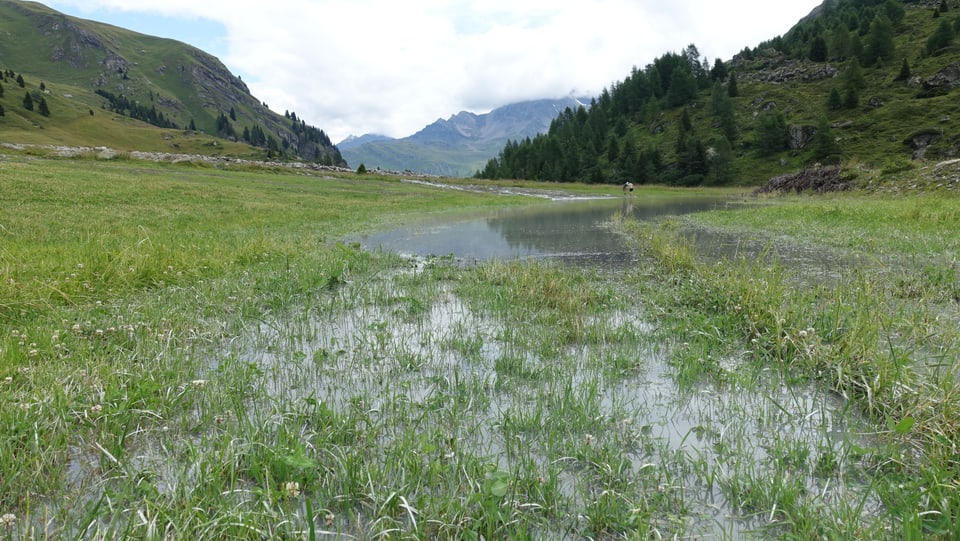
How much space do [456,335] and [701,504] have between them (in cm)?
459

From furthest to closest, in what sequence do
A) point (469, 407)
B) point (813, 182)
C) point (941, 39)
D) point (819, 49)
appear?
point (819, 49) → point (941, 39) → point (813, 182) → point (469, 407)

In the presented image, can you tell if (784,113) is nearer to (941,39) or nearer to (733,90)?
(733,90)

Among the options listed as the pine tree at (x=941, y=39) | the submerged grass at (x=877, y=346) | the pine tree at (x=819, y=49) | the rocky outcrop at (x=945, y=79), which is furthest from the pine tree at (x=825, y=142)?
the submerged grass at (x=877, y=346)

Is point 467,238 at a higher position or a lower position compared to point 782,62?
lower

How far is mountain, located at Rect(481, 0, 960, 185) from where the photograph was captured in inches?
3984

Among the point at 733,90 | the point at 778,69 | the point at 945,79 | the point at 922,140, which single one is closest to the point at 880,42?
the point at 778,69

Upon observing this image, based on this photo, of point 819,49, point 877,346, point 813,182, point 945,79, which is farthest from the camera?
point 819,49

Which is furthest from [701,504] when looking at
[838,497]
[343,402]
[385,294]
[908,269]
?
[908,269]

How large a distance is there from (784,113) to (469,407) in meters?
163

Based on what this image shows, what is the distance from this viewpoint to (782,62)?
164000mm

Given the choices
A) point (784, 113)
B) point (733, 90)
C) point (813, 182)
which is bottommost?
point (813, 182)

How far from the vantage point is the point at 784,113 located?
426 feet

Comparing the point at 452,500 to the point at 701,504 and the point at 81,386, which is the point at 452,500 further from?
the point at 81,386

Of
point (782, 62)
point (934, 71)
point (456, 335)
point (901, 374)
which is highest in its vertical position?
point (782, 62)
